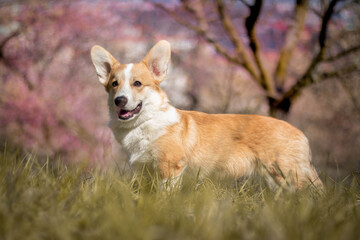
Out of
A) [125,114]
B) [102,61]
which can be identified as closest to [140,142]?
[125,114]

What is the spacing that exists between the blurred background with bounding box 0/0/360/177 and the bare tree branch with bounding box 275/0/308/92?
0.02 m

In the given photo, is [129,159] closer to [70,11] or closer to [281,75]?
[281,75]

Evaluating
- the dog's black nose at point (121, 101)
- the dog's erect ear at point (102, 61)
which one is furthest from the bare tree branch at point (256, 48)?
the dog's black nose at point (121, 101)

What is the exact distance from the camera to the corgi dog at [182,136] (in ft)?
9.44

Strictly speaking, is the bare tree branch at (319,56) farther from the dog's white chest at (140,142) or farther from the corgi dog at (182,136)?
the dog's white chest at (140,142)

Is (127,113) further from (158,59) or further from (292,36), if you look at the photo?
(292,36)

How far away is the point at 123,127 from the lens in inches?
120

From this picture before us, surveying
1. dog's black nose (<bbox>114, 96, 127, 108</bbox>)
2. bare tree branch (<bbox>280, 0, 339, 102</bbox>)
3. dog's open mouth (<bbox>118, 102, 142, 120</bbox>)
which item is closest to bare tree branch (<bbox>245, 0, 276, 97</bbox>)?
bare tree branch (<bbox>280, 0, 339, 102</bbox>)

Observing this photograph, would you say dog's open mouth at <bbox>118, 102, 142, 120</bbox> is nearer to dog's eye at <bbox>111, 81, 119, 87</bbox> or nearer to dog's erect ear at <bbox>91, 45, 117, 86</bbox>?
dog's eye at <bbox>111, 81, 119, 87</bbox>

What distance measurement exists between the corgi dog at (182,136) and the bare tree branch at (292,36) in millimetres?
3641

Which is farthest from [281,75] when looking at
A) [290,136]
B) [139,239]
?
[139,239]

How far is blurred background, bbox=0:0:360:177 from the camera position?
6203 mm

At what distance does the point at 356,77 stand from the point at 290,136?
4498 mm

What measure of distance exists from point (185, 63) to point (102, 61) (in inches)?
266
